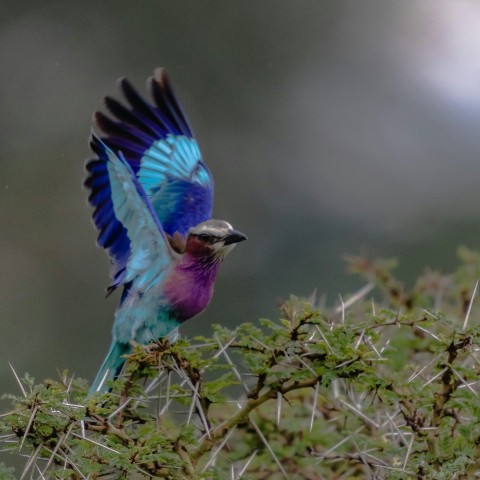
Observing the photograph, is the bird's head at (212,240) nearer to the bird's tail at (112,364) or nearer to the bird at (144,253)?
the bird at (144,253)

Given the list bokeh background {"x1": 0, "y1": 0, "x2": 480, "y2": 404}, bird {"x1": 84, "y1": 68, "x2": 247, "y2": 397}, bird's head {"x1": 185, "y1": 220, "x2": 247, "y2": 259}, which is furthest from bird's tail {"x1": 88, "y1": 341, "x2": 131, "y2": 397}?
bokeh background {"x1": 0, "y1": 0, "x2": 480, "y2": 404}

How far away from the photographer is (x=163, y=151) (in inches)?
149

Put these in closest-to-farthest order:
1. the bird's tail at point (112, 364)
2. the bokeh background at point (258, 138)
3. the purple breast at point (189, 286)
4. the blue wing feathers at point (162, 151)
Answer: the bird's tail at point (112, 364), the purple breast at point (189, 286), the blue wing feathers at point (162, 151), the bokeh background at point (258, 138)

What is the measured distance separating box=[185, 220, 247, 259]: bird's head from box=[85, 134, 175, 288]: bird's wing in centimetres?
8

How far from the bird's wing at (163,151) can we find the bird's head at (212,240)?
1.04 feet

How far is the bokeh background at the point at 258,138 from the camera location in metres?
6.96

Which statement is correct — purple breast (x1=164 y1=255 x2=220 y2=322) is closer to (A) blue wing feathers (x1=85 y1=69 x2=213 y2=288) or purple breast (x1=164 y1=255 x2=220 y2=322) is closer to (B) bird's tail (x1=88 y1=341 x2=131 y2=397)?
(B) bird's tail (x1=88 y1=341 x2=131 y2=397)

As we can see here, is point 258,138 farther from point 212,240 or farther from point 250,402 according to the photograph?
point 250,402

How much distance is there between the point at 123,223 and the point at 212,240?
24cm

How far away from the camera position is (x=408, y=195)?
28.5 ft

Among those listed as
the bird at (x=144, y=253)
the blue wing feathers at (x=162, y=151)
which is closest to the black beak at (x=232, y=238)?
the bird at (x=144, y=253)

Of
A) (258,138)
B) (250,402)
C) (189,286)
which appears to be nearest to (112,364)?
(189,286)

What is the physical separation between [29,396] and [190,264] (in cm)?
117

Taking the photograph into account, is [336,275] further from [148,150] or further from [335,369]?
[335,369]
